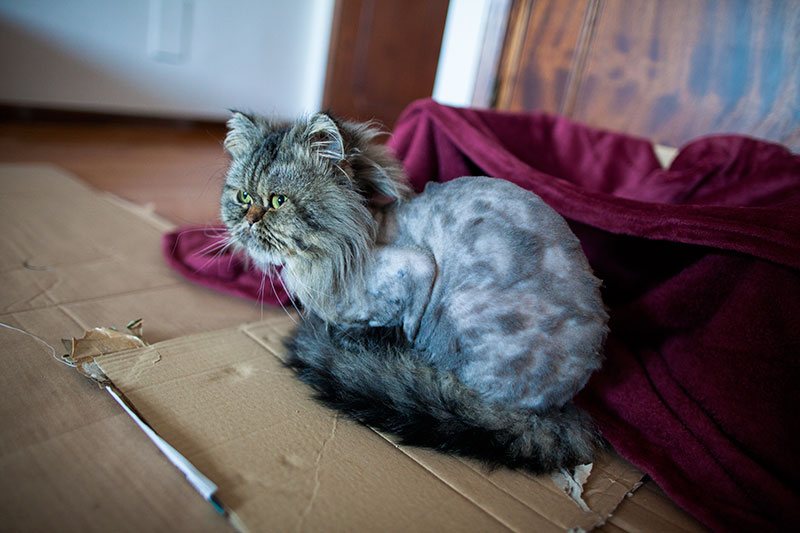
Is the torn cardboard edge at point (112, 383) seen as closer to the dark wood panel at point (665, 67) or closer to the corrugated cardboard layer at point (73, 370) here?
the corrugated cardboard layer at point (73, 370)

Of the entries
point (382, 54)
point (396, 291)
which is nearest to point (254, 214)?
point (396, 291)

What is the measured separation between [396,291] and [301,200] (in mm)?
270

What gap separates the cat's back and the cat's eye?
424 millimetres

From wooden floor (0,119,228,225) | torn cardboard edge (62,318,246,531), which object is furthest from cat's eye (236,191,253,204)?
wooden floor (0,119,228,225)

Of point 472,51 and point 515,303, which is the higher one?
point 472,51

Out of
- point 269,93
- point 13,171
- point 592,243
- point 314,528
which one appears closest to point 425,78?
point 269,93

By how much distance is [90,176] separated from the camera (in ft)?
7.77

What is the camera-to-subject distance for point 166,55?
380 centimetres

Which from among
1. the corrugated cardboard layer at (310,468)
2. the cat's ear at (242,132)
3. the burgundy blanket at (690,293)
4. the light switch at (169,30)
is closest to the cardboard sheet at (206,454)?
the corrugated cardboard layer at (310,468)

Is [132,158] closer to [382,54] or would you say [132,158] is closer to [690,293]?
[382,54]

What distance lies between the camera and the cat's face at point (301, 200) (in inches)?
39.2

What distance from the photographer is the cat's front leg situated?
1.00 metres

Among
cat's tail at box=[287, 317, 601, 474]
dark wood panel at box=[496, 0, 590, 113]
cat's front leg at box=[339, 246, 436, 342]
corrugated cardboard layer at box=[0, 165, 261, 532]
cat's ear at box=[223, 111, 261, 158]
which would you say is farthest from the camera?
dark wood panel at box=[496, 0, 590, 113]

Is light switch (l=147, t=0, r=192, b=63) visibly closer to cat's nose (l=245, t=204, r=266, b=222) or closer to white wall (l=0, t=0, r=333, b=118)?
white wall (l=0, t=0, r=333, b=118)
